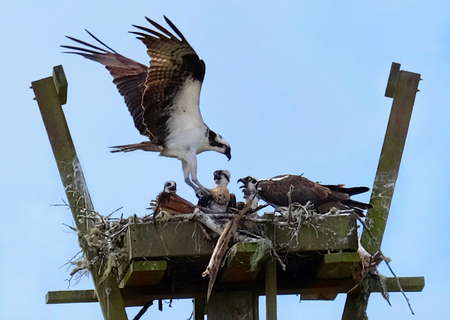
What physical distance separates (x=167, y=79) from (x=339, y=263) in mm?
1829

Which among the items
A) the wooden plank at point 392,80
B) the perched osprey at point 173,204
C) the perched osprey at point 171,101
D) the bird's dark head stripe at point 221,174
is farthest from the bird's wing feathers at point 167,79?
the wooden plank at point 392,80

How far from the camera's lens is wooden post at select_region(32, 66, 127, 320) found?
5.43m

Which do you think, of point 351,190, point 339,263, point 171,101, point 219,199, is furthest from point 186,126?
point 339,263

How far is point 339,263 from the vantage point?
519 cm

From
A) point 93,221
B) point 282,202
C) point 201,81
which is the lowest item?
point 93,221

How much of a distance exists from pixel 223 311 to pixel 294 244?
756 mm

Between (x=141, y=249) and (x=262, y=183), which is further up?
(x=262, y=183)

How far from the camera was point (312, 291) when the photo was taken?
19.0 feet

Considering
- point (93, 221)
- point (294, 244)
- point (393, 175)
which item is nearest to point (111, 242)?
point (93, 221)

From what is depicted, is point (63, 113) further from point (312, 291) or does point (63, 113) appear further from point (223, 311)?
point (312, 291)

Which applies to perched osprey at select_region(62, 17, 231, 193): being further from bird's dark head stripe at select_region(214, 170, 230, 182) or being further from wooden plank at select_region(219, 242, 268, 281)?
→ wooden plank at select_region(219, 242, 268, 281)

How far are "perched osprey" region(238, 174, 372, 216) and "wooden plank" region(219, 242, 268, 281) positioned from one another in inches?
36.4

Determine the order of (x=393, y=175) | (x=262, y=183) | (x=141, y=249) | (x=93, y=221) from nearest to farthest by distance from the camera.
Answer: (x=141, y=249), (x=93, y=221), (x=393, y=175), (x=262, y=183)

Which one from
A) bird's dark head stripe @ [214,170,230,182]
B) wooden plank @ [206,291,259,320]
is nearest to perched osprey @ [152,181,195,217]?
wooden plank @ [206,291,259,320]
